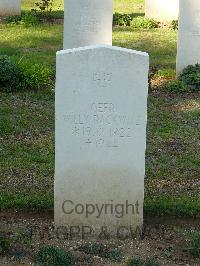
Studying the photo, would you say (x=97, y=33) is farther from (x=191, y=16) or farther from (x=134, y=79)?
(x=134, y=79)

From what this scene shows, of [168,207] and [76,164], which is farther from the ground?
[76,164]

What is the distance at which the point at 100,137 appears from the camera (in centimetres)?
547

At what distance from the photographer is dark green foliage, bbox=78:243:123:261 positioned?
522 cm

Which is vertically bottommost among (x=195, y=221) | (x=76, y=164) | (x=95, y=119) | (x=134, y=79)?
(x=195, y=221)

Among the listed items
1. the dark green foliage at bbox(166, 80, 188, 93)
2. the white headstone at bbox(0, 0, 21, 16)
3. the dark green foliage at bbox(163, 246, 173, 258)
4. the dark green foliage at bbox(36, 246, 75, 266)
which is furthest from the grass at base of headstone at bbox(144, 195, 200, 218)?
the white headstone at bbox(0, 0, 21, 16)

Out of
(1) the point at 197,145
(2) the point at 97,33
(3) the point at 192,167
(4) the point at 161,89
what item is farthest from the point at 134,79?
(2) the point at 97,33

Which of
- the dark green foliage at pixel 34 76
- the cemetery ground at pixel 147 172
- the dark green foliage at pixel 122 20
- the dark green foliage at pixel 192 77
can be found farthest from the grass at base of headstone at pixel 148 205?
the dark green foliage at pixel 122 20

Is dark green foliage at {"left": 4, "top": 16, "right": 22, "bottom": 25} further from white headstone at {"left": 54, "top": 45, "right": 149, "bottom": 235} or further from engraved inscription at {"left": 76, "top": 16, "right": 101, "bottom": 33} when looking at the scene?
white headstone at {"left": 54, "top": 45, "right": 149, "bottom": 235}

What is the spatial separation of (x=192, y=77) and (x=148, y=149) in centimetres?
307

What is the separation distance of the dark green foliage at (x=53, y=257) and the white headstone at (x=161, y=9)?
1245 centimetres

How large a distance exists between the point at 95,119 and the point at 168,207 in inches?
47.2

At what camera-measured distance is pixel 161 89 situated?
10.5 m

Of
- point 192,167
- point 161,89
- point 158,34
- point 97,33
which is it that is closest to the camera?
point 192,167

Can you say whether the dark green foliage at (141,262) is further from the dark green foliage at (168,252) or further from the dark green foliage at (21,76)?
the dark green foliage at (21,76)
